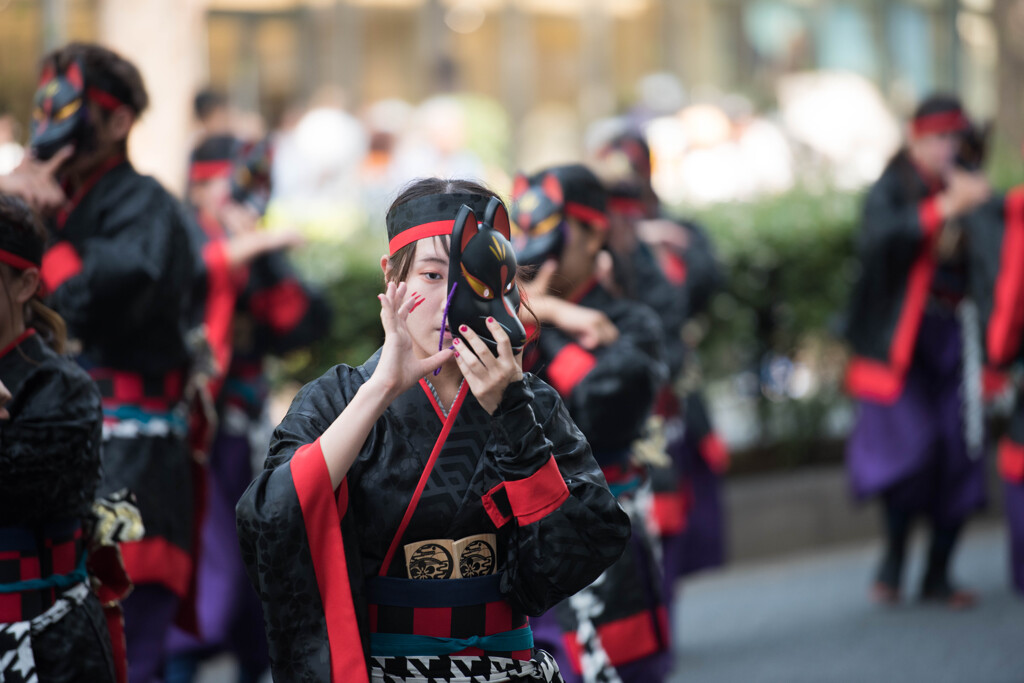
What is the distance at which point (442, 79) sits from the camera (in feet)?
55.8

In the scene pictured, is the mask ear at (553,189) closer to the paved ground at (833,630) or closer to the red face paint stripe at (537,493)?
the red face paint stripe at (537,493)

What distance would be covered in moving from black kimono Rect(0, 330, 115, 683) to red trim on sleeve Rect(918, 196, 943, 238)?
4.55 metres

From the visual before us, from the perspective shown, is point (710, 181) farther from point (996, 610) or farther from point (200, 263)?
→ point (200, 263)

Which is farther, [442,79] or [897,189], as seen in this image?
[442,79]

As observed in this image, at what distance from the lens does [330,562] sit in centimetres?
233

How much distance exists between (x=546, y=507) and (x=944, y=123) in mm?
4767

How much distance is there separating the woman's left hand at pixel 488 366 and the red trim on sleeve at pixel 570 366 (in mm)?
1423

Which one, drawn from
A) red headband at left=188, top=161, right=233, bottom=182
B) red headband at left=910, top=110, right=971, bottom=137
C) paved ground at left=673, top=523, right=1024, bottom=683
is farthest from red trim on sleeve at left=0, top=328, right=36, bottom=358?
red headband at left=910, top=110, right=971, bottom=137

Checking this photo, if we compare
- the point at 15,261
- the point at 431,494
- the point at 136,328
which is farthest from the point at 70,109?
the point at 431,494

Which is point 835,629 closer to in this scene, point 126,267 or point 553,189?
point 553,189

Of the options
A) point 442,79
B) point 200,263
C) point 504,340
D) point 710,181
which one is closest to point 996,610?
point 200,263

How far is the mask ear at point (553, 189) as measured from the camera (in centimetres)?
397

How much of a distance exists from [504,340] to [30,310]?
1272 millimetres

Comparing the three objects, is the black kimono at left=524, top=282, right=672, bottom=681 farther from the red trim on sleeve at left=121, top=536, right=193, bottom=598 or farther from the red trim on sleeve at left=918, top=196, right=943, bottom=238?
the red trim on sleeve at left=918, top=196, right=943, bottom=238
